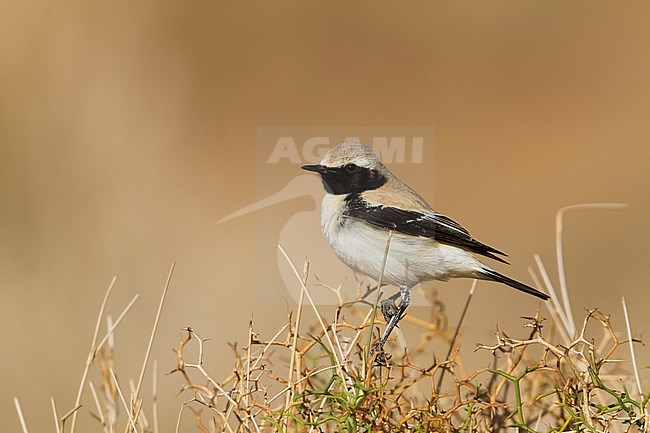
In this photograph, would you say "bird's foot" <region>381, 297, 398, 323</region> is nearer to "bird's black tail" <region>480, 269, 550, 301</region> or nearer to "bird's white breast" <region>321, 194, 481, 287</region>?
"bird's white breast" <region>321, 194, 481, 287</region>

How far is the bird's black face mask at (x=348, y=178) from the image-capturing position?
Result: 1.81 meters

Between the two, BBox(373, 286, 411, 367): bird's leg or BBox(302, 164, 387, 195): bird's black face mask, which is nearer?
BBox(373, 286, 411, 367): bird's leg

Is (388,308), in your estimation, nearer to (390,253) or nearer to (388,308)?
(388,308)

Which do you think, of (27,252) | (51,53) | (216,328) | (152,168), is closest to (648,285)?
(216,328)

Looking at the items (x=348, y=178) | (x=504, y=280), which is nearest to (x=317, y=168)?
(x=348, y=178)

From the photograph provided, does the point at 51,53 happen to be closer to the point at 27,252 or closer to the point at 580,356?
the point at 27,252

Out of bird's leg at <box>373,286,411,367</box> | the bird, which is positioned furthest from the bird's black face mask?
bird's leg at <box>373,286,411,367</box>

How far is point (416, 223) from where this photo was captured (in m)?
1.89

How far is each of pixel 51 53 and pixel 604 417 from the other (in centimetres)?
523

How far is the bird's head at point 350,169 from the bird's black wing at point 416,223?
43 millimetres

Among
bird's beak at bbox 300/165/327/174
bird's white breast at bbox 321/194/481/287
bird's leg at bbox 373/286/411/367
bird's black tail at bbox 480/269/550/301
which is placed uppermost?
bird's beak at bbox 300/165/327/174

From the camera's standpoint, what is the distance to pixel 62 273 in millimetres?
4801

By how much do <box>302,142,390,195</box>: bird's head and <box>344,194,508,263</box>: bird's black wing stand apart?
1.7 inches

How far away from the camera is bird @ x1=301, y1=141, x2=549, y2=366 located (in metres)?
1.79
